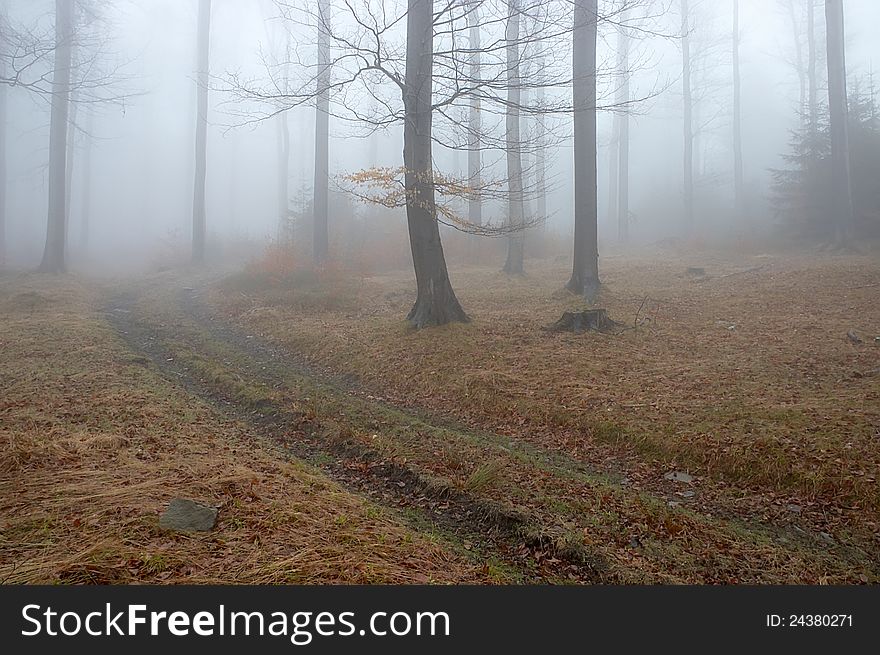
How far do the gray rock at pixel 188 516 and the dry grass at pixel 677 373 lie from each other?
3.57 metres

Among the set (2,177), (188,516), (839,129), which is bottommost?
(188,516)

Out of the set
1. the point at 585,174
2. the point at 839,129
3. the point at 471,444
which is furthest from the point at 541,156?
the point at 471,444

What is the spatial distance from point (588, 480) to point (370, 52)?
7.02 m

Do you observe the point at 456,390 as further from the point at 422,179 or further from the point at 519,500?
the point at 422,179

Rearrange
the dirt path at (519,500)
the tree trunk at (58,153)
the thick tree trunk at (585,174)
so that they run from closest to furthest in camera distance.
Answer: the dirt path at (519,500) < the thick tree trunk at (585,174) < the tree trunk at (58,153)

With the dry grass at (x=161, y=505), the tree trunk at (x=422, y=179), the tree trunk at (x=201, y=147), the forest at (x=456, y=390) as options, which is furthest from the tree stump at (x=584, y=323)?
the tree trunk at (x=201, y=147)

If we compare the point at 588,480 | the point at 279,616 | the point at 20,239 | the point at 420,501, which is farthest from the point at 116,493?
the point at 20,239

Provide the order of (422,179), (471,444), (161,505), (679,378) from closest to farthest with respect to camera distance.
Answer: (161,505) → (471,444) → (679,378) → (422,179)

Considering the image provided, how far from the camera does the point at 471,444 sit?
19.4ft

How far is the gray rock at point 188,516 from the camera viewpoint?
3.56 meters

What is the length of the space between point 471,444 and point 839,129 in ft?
57.5

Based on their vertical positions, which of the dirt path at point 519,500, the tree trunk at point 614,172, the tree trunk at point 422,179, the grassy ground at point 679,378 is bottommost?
the dirt path at point 519,500

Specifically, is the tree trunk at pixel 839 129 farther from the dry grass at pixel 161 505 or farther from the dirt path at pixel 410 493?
the dry grass at pixel 161 505

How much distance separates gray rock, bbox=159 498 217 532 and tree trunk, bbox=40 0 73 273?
19.7 meters
